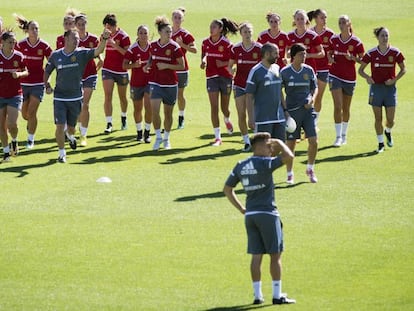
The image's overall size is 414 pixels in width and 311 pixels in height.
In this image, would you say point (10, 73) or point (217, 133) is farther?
point (217, 133)

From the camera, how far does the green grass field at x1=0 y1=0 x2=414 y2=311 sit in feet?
50.9

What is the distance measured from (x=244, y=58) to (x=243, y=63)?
0.37 feet

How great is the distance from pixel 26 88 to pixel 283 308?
1251cm

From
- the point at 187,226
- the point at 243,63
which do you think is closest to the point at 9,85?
the point at 243,63

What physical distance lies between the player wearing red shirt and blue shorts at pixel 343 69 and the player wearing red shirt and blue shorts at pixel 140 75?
4.09 meters

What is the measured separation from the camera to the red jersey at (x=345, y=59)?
2583cm

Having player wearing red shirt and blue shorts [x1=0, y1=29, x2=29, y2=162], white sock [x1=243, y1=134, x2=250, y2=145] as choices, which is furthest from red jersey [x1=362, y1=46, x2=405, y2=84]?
player wearing red shirt and blue shorts [x1=0, y1=29, x2=29, y2=162]

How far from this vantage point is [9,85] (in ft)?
79.7

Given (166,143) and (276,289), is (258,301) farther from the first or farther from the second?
(166,143)

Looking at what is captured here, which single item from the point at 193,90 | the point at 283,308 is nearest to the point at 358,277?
the point at 283,308

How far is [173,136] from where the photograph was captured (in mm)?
27250

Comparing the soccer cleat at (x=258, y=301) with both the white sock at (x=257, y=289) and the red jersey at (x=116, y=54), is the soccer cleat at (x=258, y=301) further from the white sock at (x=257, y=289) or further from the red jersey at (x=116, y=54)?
the red jersey at (x=116, y=54)

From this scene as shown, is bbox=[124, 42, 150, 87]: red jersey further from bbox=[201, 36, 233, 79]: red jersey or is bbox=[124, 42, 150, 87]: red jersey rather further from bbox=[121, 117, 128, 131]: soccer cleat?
bbox=[121, 117, 128, 131]: soccer cleat

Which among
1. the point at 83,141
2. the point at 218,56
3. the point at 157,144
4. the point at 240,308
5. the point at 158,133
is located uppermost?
the point at 218,56
